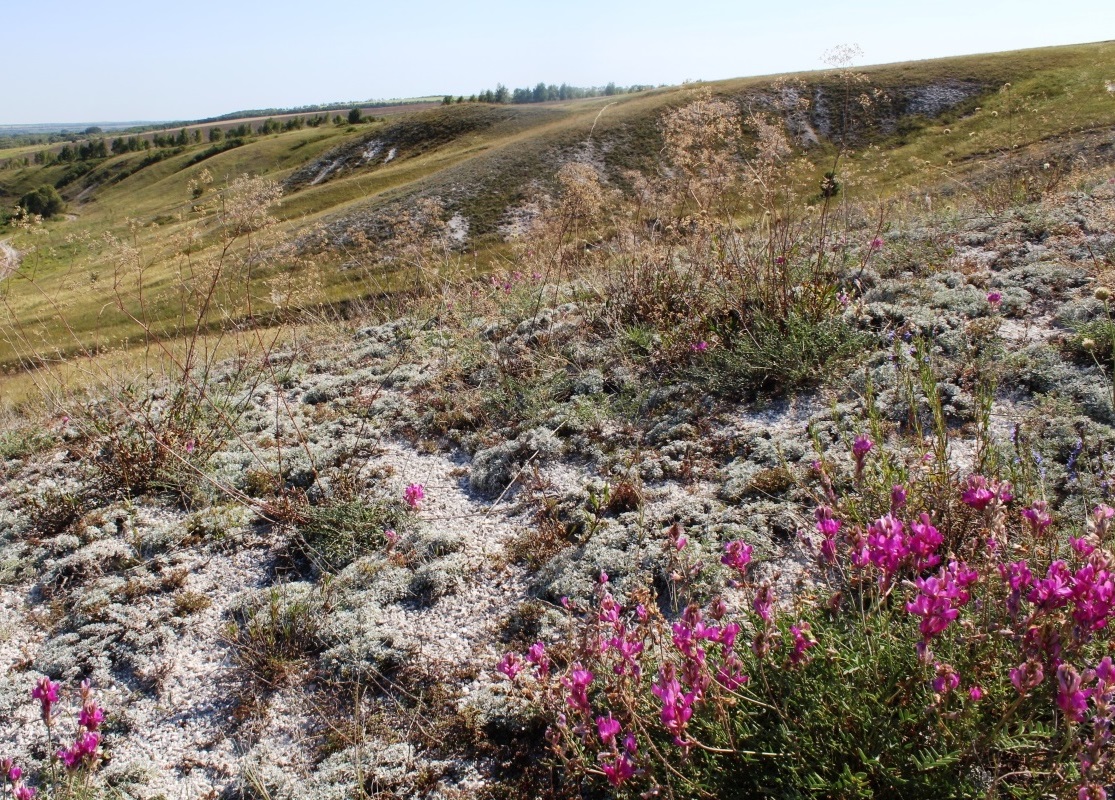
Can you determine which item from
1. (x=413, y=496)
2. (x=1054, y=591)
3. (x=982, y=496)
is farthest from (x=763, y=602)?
(x=413, y=496)

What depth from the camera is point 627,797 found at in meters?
2.64

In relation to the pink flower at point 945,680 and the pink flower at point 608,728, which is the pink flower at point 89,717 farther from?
the pink flower at point 945,680

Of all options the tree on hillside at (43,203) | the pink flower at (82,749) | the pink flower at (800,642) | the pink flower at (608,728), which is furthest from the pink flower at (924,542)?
the tree on hillside at (43,203)

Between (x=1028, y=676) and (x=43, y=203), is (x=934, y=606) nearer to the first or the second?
(x=1028, y=676)

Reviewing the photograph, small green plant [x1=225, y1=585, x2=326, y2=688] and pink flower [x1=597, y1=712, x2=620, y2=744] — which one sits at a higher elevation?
pink flower [x1=597, y1=712, x2=620, y2=744]

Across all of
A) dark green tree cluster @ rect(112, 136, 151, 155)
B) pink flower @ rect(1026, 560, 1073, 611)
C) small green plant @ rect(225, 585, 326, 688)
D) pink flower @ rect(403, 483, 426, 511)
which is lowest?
small green plant @ rect(225, 585, 326, 688)

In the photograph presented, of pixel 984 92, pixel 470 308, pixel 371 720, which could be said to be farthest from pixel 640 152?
pixel 371 720

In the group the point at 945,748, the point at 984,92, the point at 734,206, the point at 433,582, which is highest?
the point at 984,92

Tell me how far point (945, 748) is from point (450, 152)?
75.2 metres

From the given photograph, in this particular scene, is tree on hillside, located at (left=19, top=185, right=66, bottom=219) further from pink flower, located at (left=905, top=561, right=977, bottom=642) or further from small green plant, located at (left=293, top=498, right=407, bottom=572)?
pink flower, located at (left=905, top=561, right=977, bottom=642)

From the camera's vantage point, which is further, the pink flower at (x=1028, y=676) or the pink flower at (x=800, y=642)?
the pink flower at (x=800, y=642)

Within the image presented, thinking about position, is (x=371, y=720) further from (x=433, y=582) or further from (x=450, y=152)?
(x=450, y=152)

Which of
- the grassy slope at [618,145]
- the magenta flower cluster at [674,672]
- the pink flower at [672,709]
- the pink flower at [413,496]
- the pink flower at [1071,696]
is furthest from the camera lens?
the grassy slope at [618,145]

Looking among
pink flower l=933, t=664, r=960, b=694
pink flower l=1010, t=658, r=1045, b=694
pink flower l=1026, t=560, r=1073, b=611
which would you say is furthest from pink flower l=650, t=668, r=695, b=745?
pink flower l=1026, t=560, r=1073, b=611
